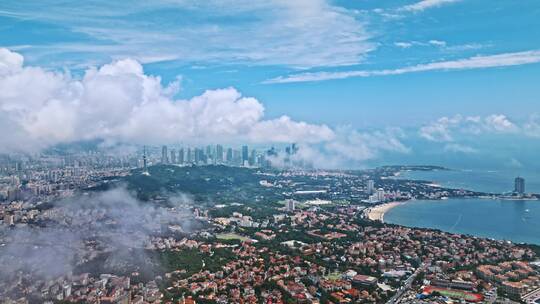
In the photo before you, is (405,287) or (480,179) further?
(480,179)

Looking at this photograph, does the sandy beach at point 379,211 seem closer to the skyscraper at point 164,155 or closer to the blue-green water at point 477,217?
the blue-green water at point 477,217

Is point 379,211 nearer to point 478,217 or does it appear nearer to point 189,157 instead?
point 478,217

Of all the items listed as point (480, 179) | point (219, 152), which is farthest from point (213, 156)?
point (480, 179)

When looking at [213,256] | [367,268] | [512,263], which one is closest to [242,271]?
[213,256]

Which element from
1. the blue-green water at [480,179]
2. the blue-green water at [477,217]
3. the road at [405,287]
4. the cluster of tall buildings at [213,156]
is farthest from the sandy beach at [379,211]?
the cluster of tall buildings at [213,156]

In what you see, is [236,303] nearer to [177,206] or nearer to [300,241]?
[300,241]

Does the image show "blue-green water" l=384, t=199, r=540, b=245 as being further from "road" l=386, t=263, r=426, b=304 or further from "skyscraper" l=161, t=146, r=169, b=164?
"skyscraper" l=161, t=146, r=169, b=164

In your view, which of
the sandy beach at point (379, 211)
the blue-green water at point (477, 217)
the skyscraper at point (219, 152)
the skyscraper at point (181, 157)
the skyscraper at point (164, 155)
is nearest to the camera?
the blue-green water at point (477, 217)

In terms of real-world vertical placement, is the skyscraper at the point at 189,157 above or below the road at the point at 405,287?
above
